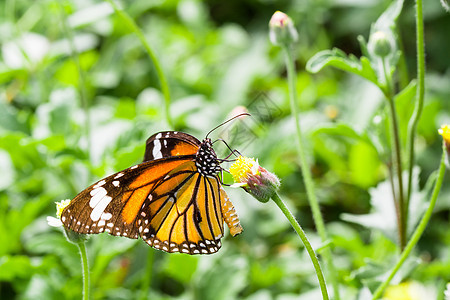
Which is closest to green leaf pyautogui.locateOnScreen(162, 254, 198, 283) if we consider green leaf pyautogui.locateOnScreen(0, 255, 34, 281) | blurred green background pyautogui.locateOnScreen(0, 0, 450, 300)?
blurred green background pyautogui.locateOnScreen(0, 0, 450, 300)

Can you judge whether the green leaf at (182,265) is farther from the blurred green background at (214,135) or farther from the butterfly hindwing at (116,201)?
the butterfly hindwing at (116,201)

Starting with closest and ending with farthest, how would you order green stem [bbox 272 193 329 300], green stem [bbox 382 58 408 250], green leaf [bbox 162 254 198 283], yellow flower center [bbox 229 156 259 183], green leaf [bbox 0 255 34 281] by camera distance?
green stem [bbox 272 193 329 300], yellow flower center [bbox 229 156 259 183], green stem [bbox 382 58 408 250], green leaf [bbox 0 255 34 281], green leaf [bbox 162 254 198 283]

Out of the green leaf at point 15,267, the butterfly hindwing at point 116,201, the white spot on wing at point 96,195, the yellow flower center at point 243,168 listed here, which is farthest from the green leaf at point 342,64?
the green leaf at point 15,267

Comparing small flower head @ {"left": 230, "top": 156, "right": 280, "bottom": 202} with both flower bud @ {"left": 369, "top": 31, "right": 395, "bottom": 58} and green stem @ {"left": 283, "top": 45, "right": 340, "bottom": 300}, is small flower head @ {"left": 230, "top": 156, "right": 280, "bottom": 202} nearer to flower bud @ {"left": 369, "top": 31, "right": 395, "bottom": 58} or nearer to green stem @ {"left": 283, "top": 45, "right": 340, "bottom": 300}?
green stem @ {"left": 283, "top": 45, "right": 340, "bottom": 300}

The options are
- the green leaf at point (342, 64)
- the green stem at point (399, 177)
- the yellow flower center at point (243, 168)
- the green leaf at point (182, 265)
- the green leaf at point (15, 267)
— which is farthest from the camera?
the green leaf at point (182, 265)

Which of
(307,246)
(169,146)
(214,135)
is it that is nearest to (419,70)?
(307,246)
